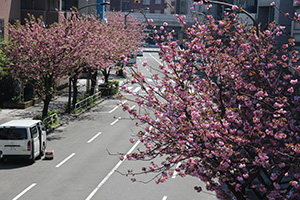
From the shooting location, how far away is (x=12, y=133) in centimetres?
2538

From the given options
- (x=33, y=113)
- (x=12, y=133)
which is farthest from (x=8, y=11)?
(x=12, y=133)

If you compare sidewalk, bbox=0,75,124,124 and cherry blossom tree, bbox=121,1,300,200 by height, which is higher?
cherry blossom tree, bbox=121,1,300,200

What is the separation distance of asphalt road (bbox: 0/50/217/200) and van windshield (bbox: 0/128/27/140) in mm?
1509

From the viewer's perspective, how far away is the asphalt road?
22031 millimetres

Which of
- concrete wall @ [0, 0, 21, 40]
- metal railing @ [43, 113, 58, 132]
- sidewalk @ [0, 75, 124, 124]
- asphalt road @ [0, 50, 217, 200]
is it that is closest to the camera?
asphalt road @ [0, 50, 217, 200]

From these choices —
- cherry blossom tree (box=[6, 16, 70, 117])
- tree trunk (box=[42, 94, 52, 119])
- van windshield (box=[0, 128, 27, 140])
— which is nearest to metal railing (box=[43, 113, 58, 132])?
tree trunk (box=[42, 94, 52, 119])

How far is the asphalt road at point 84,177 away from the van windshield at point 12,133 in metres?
1.51

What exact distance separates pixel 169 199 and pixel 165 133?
377 inches

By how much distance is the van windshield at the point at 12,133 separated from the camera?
25312 mm

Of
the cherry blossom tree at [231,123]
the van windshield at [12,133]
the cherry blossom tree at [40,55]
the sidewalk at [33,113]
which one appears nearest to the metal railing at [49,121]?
the sidewalk at [33,113]

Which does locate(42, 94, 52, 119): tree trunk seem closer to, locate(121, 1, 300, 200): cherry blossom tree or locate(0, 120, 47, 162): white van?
locate(0, 120, 47, 162): white van

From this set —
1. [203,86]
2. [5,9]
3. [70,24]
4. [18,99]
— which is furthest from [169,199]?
[5,9]

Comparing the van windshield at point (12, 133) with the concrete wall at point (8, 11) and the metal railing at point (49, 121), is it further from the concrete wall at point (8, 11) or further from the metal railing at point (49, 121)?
the concrete wall at point (8, 11)

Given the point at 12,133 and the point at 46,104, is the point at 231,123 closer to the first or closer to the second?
the point at 12,133
